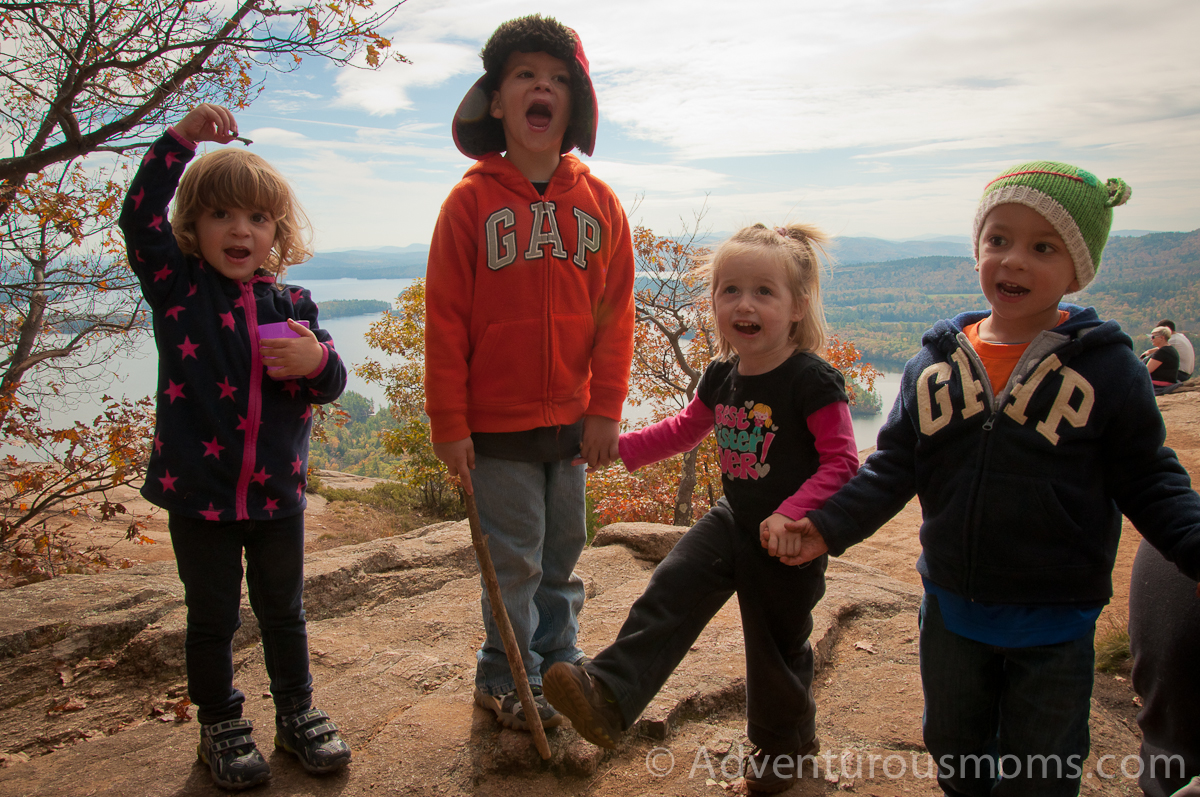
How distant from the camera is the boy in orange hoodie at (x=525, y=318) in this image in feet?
7.13

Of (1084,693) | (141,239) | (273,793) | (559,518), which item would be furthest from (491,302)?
(1084,693)

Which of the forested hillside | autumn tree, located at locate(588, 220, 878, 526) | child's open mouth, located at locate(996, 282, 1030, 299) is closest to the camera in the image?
child's open mouth, located at locate(996, 282, 1030, 299)

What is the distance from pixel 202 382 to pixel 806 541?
1.75 m

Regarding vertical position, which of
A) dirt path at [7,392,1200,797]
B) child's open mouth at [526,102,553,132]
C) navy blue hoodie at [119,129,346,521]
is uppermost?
child's open mouth at [526,102,553,132]

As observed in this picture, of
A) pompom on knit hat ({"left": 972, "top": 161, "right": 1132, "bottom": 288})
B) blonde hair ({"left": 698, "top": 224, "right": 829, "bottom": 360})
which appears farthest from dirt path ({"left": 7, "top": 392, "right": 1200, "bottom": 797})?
pompom on knit hat ({"left": 972, "top": 161, "right": 1132, "bottom": 288})

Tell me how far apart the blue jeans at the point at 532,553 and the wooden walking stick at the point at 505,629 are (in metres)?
0.06

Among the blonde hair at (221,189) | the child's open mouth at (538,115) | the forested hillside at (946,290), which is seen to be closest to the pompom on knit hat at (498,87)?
the child's open mouth at (538,115)

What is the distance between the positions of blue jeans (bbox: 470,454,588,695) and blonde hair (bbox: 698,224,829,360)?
74 centimetres

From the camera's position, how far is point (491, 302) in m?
2.19

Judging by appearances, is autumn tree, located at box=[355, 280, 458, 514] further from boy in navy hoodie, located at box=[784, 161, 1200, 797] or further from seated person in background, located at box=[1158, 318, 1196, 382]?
seated person in background, located at box=[1158, 318, 1196, 382]

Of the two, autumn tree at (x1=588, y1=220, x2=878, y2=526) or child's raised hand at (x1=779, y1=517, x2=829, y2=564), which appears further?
autumn tree at (x1=588, y1=220, x2=878, y2=526)

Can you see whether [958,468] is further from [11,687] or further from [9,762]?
[11,687]

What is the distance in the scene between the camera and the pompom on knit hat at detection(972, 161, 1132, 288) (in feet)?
5.49

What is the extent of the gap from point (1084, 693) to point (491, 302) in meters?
1.83
